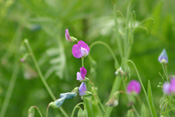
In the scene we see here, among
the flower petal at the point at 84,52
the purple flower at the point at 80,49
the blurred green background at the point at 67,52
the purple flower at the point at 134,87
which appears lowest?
the purple flower at the point at 134,87

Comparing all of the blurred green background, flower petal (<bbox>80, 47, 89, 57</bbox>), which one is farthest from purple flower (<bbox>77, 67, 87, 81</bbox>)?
the blurred green background

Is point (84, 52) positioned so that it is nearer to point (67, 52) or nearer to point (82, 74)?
point (82, 74)

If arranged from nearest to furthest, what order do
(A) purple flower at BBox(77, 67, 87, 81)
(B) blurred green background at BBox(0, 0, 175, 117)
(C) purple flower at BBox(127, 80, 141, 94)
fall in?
(A) purple flower at BBox(77, 67, 87, 81), (C) purple flower at BBox(127, 80, 141, 94), (B) blurred green background at BBox(0, 0, 175, 117)

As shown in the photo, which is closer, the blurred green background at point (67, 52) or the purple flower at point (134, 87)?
the purple flower at point (134, 87)

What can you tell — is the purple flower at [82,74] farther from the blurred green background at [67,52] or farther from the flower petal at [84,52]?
the blurred green background at [67,52]

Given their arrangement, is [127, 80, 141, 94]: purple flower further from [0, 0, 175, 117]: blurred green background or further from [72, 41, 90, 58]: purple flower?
[0, 0, 175, 117]: blurred green background

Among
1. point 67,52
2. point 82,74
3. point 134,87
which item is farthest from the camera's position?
Answer: point 67,52

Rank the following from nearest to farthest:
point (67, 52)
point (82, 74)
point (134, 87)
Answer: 1. point (82, 74)
2. point (134, 87)
3. point (67, 52)

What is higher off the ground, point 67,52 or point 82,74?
point 67,52

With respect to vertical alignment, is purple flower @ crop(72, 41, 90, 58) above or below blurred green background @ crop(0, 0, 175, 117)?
below

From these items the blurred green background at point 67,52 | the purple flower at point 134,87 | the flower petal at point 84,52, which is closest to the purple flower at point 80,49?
the flower petal at point 84,52

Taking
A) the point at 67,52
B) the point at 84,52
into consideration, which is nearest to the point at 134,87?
the point at 84,52

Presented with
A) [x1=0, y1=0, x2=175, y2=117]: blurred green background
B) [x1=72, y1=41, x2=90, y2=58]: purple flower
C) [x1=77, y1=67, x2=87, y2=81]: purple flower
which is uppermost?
[x1=0, y1=0, x2=175, y2=117]: blurred green background
